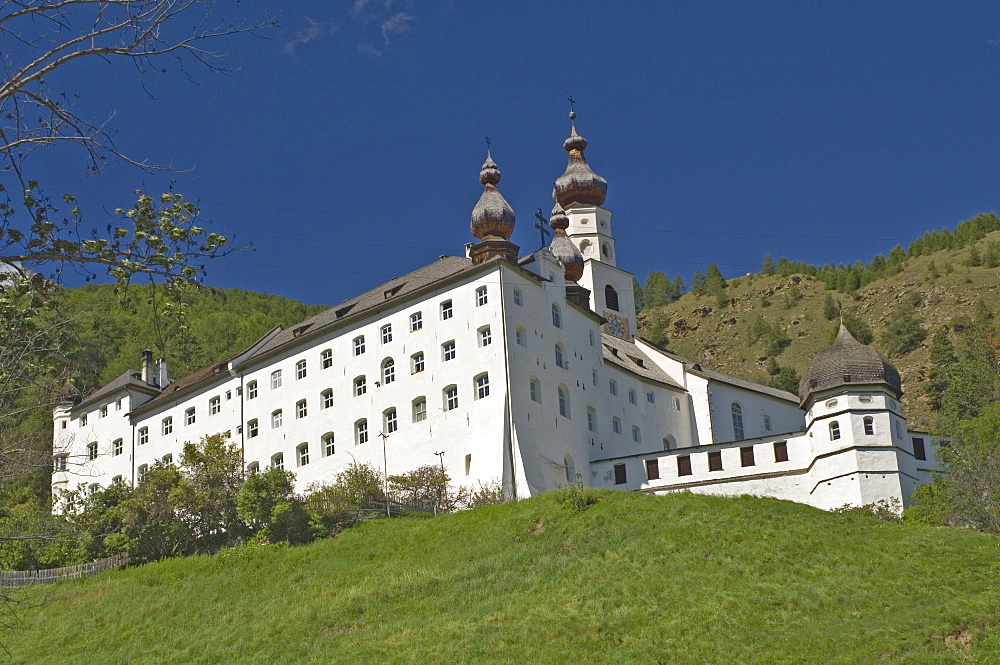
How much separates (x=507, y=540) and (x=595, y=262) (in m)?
36.5

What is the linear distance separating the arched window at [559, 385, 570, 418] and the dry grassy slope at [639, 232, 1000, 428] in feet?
157

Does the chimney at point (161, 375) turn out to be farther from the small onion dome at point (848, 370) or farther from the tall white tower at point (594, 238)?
the small onion dome at point (848, 370)

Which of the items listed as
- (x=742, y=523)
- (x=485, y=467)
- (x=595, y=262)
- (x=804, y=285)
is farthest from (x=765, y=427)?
(x=804, y=285)

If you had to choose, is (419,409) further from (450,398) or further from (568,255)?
(568,255)

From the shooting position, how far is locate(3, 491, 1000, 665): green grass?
2955cm

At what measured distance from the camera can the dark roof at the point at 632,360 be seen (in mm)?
60156

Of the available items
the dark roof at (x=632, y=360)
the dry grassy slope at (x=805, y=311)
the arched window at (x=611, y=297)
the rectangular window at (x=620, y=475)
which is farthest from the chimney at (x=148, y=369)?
the dry grassy slope at (x=805, y=311)

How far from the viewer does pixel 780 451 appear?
50688mm

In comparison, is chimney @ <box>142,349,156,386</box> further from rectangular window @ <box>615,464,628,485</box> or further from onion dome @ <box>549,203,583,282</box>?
rectangular window @ <box>615,464,628,485</box>

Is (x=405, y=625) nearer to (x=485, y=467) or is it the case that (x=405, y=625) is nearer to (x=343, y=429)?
(x=485, y=467)

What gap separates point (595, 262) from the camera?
7525cm

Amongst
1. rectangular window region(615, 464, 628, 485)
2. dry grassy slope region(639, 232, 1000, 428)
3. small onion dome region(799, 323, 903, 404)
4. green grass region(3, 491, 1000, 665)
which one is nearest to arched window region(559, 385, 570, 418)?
rectangular window region(615, 464, 628, 485)

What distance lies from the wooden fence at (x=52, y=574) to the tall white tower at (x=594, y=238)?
33336 mm

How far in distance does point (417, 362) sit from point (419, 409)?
1.98 meters
